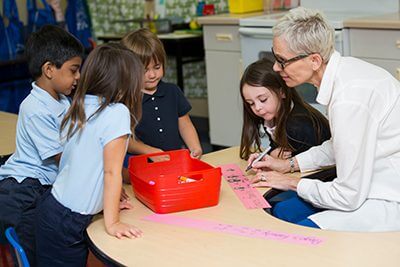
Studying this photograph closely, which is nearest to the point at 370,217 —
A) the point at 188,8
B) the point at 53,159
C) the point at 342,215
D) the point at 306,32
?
the point at 342,215

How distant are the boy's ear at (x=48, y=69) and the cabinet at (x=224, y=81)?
2229 millimetres

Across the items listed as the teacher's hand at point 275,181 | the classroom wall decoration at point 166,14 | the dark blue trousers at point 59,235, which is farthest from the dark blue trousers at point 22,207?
the classroom wall decoration at point 166,14

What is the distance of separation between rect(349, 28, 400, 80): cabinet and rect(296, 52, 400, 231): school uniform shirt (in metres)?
1.75

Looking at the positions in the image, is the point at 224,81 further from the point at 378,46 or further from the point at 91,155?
the point at 91,155

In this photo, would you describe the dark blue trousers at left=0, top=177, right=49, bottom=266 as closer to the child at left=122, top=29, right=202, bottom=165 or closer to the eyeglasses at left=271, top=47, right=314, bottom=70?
Answer: the child at left=122, top=29, right=202, bottom=165

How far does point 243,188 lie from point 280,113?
0.40m

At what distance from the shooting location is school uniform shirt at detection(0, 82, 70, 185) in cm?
236

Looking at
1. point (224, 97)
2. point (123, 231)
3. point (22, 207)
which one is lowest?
point (224, 97)

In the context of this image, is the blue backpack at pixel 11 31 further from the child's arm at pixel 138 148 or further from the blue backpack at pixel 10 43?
the child's arm at pixel 138 148

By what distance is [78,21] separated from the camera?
5773 millimetres

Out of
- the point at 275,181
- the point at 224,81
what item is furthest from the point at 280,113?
the point at 224,81

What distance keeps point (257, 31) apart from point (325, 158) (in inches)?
81.9

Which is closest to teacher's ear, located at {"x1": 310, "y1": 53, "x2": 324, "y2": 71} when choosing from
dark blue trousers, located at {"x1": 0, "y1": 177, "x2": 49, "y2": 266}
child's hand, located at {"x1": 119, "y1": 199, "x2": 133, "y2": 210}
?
child's hand, located at {"x1": 119, "y1": 199, "x2": 133, "y2": 210}

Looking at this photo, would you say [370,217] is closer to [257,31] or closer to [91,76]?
[91,76]
